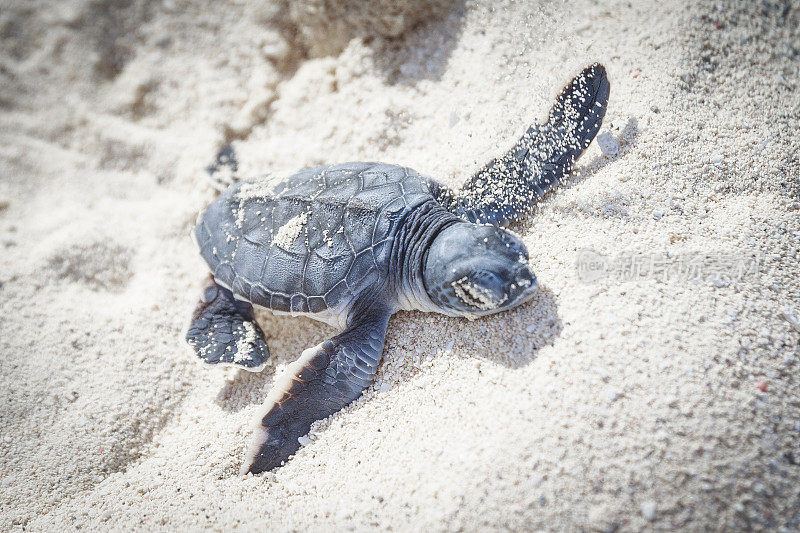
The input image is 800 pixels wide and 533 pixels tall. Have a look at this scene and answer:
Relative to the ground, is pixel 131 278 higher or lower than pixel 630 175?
lower

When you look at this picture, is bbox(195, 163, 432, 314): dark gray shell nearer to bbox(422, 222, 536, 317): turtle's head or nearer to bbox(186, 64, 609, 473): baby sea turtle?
bbox(186, 64, 609, 473): baby sea turtle

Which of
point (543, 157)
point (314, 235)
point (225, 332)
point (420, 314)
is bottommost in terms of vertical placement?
point (225, 332)

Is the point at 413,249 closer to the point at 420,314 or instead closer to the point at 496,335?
the point at 420,314

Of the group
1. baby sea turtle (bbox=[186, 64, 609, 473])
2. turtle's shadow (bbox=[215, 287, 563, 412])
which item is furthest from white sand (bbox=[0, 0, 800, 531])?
baby sea turtle (bbox=[186, 64, 609, 473])

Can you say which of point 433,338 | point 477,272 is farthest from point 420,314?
point 477,272

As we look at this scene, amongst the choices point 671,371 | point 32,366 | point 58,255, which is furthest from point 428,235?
point 58,255

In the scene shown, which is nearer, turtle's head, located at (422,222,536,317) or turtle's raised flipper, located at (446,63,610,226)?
turtle's head, located at (422,222,536,317)

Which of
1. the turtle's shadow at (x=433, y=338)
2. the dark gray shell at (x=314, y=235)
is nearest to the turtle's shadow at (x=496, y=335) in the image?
the turtle's shadow at (x=433, y=338)

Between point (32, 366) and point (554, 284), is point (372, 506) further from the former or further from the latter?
point (32, 366)
